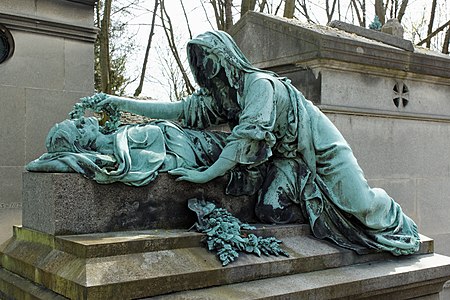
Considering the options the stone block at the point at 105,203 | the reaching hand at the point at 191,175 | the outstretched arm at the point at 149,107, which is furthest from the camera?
the outstretched arm at the point at 149,107

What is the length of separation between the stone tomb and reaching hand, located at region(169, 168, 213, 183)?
0.21 ft

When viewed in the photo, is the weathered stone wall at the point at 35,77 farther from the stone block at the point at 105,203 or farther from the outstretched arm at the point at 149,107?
the stone block at the point at 105,203

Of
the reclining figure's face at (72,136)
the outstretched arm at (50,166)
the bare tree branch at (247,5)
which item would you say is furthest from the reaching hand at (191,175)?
the bare tree branch at (247,5)

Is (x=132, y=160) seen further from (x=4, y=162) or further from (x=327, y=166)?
(x=4, y=162)

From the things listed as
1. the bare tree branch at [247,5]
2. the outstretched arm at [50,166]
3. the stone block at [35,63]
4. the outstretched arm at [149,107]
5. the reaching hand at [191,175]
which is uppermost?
the bare tree branch at [247,5]

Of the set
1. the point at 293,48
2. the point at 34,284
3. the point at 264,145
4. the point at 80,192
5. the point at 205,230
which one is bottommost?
the point at 34,284

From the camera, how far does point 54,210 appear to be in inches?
139

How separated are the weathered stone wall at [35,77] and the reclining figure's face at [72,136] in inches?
120

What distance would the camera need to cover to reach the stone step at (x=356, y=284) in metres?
3.48

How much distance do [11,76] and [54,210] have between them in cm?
379

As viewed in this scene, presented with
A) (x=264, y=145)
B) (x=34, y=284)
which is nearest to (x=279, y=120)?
(x=264, y=145)

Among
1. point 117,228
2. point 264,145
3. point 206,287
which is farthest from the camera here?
point 264,145

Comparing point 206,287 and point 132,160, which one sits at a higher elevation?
point 132,160

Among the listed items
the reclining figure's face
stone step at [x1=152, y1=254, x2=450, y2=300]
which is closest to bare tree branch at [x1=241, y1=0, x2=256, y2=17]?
stone step at [x1=152, y1=254, x2=450, y2=300]
